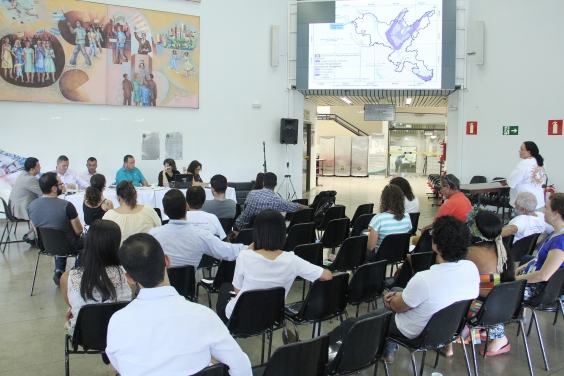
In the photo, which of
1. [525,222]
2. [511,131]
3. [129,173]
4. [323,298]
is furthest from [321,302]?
[511,131]

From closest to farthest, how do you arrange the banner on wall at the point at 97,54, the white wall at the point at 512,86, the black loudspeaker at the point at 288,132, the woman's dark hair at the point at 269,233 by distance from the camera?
the woman's dark hair at the point at 269,233 < the banner on wall at the point at 97,54 < the white wall at the point at 512,86 < the black loudspeaker at the point at 288,132

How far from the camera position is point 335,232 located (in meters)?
5.44

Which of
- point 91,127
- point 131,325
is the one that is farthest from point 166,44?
point 131,325

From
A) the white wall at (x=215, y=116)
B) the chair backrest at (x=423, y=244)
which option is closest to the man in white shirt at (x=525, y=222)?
the chair backrest at (x=423, y=244)

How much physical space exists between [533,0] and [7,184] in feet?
37.0

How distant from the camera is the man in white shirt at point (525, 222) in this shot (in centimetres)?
470

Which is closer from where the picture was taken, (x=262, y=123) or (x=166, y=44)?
(x=166, y=44)

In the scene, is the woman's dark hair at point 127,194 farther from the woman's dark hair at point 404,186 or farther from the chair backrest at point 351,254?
the woman's dark hair at point 404,186

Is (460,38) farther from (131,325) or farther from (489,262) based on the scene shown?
Answer: (131,325)

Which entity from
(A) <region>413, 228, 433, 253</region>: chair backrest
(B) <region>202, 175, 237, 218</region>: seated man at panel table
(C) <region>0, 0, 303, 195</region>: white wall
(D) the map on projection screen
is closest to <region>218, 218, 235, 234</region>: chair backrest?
(B) <region>202, 175, 237, 218</region>: seated man at panel table

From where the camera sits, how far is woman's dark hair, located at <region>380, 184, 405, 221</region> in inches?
176

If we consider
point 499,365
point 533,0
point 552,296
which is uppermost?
point 533,0

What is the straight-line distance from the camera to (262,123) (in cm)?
1102

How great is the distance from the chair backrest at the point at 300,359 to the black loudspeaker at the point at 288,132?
8.87 m
